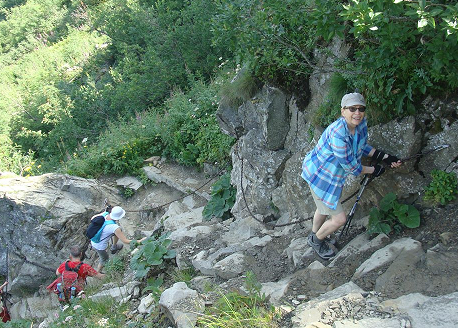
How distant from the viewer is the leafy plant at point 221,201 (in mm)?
8750

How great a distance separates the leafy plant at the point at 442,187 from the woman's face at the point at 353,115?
4.02 feet

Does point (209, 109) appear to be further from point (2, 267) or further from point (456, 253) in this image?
point (456, 253)

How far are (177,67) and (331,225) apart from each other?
11320 millimetres

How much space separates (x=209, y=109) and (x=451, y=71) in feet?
25.3

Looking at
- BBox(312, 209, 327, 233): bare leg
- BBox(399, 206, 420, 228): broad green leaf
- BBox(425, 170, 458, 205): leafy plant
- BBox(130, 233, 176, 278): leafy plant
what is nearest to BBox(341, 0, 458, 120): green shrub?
BBox(425, 170, 458, 205): leafy plant

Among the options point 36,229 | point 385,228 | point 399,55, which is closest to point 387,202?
point 385,228

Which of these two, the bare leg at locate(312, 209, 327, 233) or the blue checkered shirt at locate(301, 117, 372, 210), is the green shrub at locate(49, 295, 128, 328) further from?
the blue checkered shirt at locate(301, 117, 372, 210)

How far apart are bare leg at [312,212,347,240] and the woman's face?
1.12 metres

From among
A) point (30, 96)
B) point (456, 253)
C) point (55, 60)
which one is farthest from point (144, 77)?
point (456, 253)

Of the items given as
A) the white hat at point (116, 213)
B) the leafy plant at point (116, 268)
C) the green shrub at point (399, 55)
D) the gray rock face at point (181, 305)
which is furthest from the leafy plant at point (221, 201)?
the green shrub at point (399, 55)

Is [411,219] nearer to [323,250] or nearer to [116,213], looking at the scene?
[323,250]

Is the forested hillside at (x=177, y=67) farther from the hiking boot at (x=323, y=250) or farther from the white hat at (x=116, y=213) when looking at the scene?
the white hat at (x=116, y=213)

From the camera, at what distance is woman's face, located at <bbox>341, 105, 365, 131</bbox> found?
4566 mm

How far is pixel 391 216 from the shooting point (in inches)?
205
